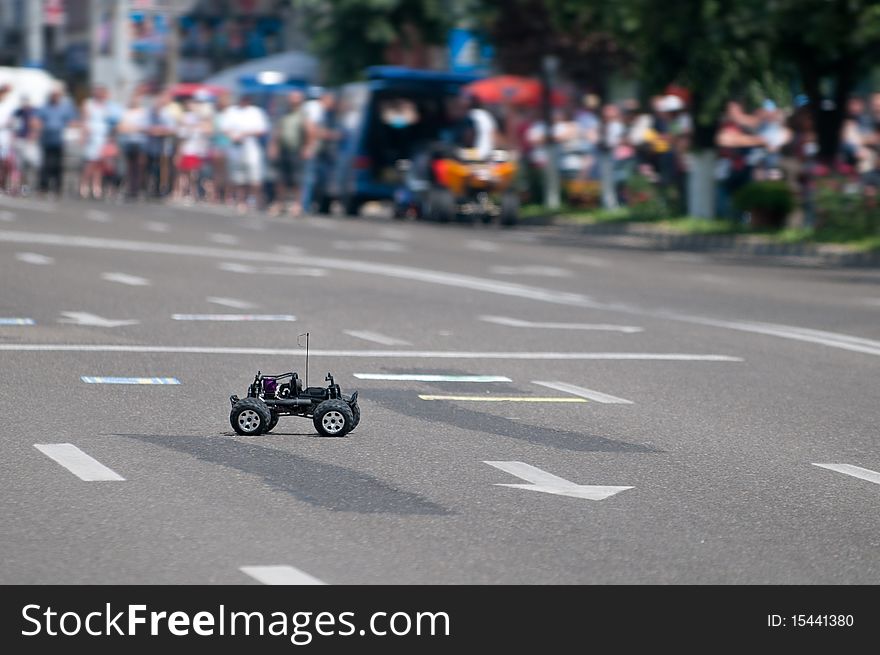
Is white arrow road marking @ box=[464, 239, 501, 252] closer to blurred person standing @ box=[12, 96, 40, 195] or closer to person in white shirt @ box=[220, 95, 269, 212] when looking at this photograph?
person in white shirt @ box=[220, 95, 269, 212]

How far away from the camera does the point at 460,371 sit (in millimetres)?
13273

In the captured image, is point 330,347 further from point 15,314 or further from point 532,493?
point 532,493

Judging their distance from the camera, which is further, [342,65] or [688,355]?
[342,65]

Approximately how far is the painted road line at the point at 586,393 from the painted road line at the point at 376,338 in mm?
2331

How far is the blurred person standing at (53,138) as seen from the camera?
4059 cm

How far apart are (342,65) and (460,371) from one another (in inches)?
1626

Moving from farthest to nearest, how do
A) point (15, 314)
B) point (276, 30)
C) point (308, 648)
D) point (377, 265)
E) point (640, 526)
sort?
point (276, 30), point (377, 265), point (15, 314), point (640, 526), point (308, 648)

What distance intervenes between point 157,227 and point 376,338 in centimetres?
1598

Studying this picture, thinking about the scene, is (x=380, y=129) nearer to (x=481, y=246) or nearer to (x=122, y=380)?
(x=481, y=246)

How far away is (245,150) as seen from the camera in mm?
38688

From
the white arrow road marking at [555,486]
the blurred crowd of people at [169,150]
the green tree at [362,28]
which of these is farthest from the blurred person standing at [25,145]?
the white arrow road marking at [555,486]

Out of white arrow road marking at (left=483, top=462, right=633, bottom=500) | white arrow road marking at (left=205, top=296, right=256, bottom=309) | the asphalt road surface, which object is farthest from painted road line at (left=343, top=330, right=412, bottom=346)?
white arrow road marking at (left=483, top=462, right=633, bottom=500)

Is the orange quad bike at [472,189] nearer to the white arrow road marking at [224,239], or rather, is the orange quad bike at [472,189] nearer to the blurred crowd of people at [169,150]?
the blurred crowd of people at [169,150]

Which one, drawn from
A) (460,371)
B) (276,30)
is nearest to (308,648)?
(460,371)
